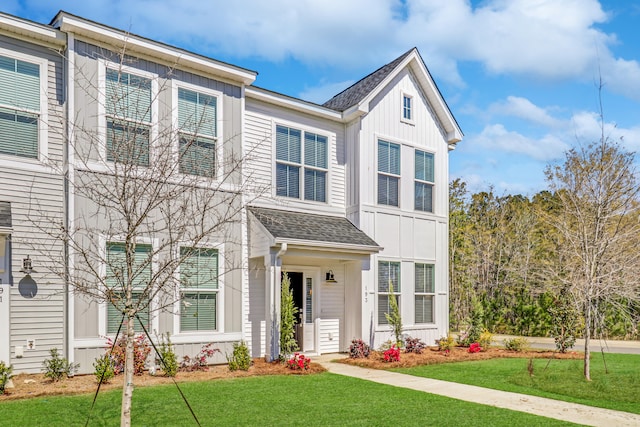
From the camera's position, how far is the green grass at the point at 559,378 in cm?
868

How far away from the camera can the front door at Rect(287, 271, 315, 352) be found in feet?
44.5

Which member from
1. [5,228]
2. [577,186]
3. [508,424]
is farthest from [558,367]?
[5,228]

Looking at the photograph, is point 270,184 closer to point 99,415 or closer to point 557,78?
point 99,415

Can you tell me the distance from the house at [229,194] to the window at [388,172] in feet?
0.14

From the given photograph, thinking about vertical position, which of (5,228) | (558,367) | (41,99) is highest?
(41,99)

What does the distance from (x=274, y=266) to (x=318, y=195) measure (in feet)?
10.0

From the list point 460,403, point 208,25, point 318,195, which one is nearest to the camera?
point 460,403

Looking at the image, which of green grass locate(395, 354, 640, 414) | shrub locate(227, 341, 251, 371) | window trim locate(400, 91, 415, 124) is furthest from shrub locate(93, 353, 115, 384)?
window trim locate(400, 91, 415, 124)

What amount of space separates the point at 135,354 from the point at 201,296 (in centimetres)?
194

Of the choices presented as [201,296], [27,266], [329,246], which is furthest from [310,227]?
[27,266]

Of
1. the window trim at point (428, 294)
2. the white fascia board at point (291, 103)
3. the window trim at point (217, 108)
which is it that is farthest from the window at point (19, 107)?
the window trim at point (428, 294)

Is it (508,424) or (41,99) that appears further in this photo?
(41,99)

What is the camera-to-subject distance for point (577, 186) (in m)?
10.9

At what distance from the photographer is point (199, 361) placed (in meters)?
11.0
